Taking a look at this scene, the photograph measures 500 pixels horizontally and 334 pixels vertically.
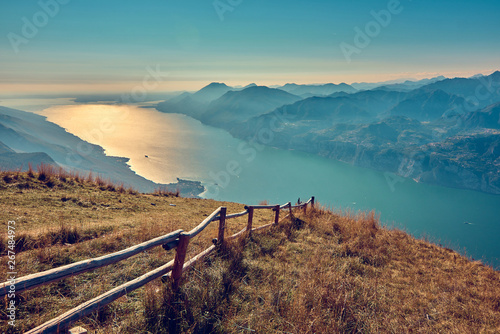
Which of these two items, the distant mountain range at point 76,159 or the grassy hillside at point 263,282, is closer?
the grassy hillside at point 263,282

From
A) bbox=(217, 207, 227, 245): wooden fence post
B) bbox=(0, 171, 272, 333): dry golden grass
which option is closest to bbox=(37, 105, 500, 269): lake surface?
bbox=(0, 171, 272, 333): dry golden grass

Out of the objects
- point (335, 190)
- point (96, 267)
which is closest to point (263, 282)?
point (96, 267)

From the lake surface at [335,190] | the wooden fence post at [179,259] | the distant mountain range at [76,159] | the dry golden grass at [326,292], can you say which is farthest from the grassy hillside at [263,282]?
the lake surface at [335,190]

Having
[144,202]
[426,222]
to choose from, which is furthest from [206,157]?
[144,202]

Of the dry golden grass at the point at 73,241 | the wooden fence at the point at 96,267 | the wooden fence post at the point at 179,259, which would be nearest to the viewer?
the wooden fence at the point at 96,267

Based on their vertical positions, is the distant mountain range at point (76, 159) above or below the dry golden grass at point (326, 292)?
below

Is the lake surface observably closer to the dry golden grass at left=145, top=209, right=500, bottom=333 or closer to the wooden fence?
the dry golden grass at left=145, top=209, right=500, bottom=333

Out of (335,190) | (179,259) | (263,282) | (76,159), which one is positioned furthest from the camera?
(76,159)

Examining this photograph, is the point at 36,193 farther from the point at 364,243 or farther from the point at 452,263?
the point at 452,263

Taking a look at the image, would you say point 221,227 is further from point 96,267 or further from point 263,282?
point 96,267

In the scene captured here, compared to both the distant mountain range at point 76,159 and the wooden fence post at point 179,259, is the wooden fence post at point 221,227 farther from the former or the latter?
the distant mountain range at point 76,159
